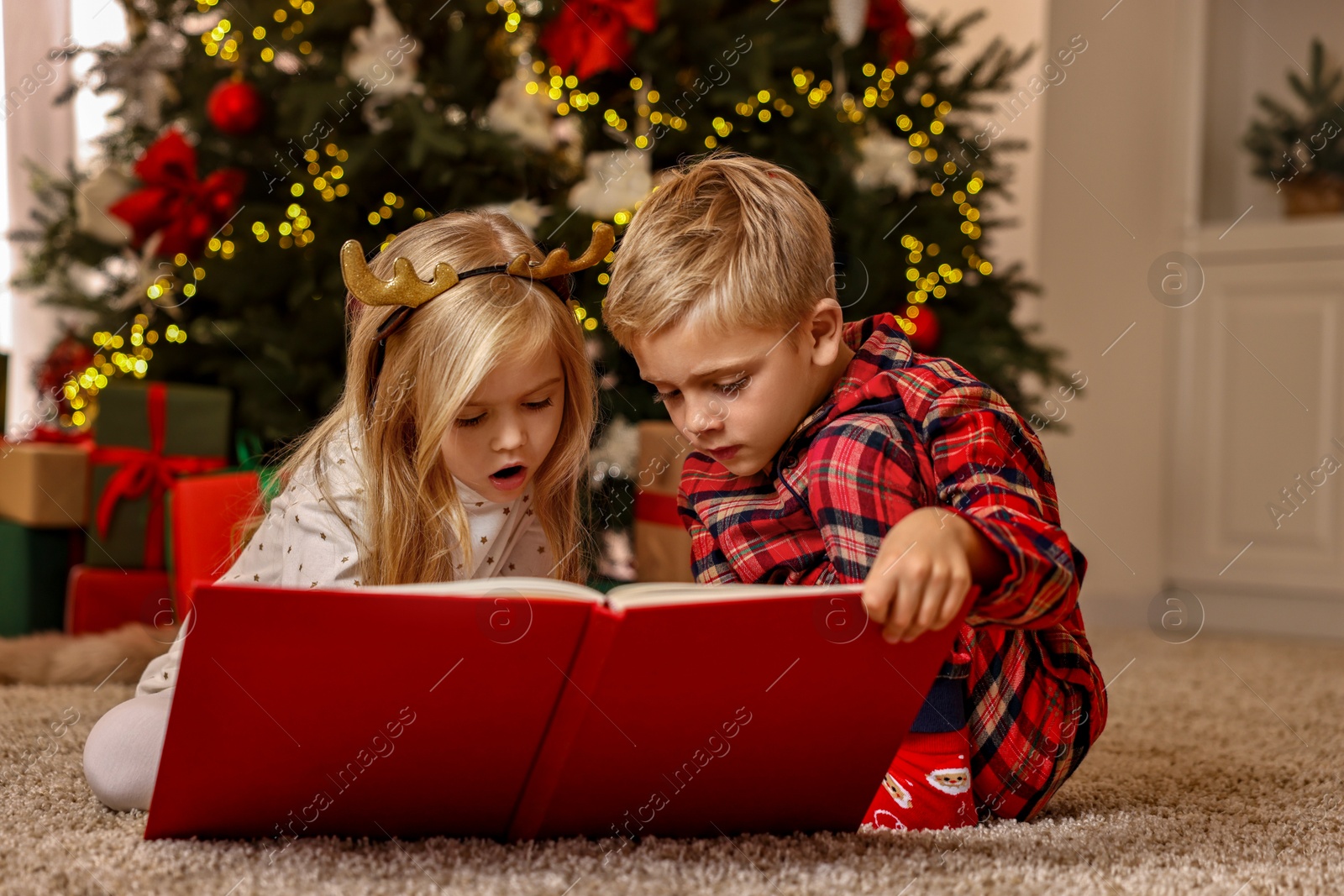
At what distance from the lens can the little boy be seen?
833mm

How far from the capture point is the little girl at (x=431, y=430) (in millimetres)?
943

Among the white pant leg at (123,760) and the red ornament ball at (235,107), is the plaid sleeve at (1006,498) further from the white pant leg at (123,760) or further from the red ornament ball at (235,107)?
the red ornament ball at (235,107)

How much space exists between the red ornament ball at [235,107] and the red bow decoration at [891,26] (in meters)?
0.95

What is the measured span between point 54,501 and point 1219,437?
240 cm

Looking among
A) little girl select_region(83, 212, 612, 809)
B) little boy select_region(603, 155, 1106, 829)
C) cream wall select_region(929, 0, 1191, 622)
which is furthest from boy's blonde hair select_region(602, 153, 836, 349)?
cream wall select_region(929, 0, 1191, 622)

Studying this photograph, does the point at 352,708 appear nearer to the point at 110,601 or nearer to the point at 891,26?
the point at 110,601

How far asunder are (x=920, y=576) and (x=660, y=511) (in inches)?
34.4

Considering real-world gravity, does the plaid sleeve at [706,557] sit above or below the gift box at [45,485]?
above

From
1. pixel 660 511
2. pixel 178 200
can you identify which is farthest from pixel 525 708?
pixel 178 200

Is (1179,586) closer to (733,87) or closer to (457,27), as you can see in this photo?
(733,87)

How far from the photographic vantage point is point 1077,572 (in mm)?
752

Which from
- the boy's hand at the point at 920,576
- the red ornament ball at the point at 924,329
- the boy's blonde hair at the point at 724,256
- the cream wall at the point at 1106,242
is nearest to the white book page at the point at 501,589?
the boy's hand at the point at 920,576

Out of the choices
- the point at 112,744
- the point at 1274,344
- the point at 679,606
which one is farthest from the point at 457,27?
the point at 1274,344

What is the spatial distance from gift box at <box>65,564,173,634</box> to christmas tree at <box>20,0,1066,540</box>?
283mm
